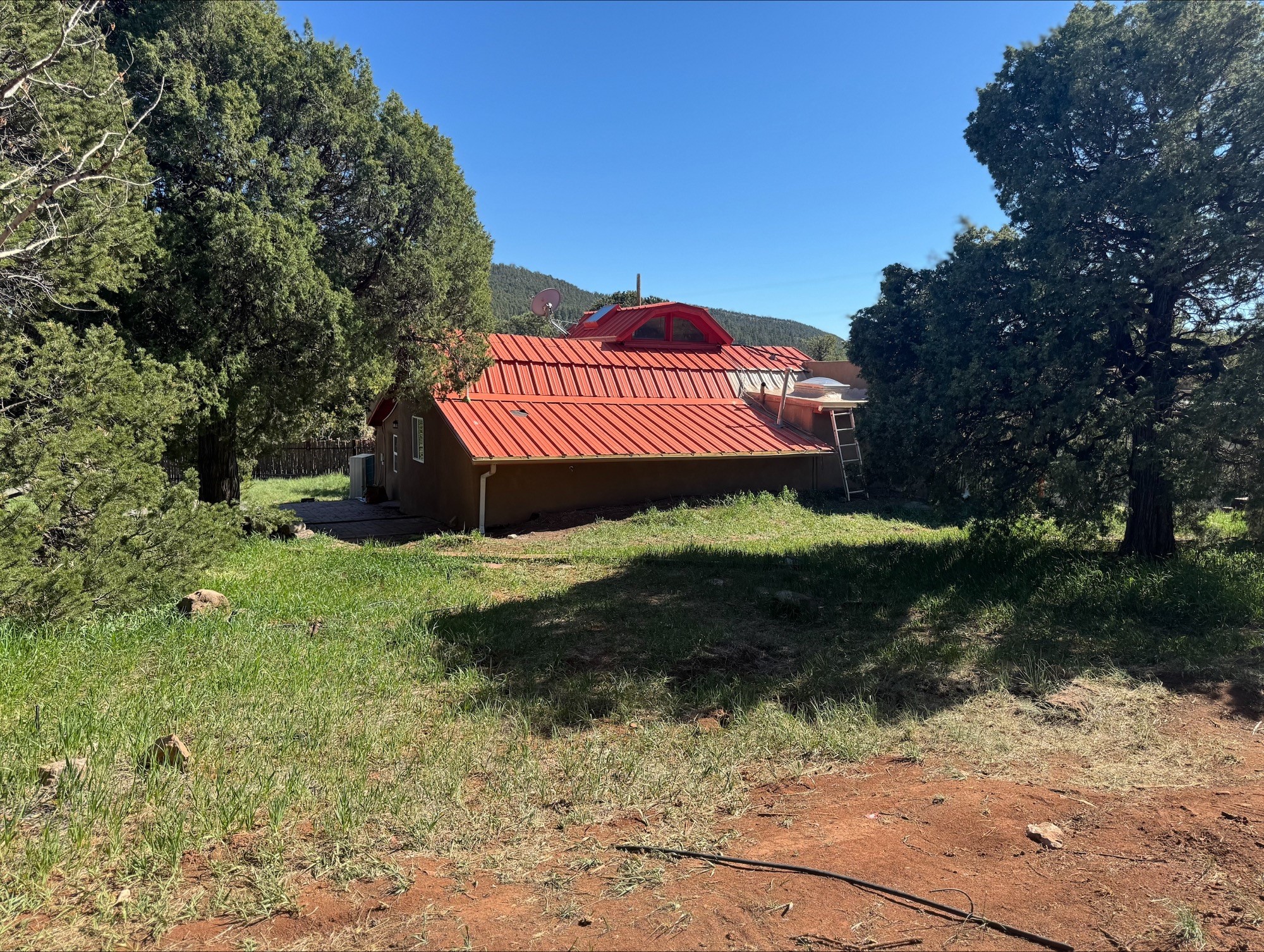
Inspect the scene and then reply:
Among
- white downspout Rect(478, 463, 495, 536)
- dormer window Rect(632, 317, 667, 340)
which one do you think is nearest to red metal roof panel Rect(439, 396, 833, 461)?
white downspout Rect(478, 463, 495, 536)

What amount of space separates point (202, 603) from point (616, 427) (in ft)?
37.6

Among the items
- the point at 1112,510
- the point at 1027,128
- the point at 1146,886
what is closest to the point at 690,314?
the point at 1027,128

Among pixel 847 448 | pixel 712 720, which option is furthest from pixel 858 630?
pixel 847 448

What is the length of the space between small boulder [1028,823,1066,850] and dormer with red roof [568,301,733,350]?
19.6 m

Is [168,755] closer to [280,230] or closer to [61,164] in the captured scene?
[61,164]

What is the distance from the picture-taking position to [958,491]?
1013cm

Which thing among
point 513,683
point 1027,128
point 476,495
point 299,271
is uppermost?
point 1027,128

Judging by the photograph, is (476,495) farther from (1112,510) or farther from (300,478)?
(300,478)

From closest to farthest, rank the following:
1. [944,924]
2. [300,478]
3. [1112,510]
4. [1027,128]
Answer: [944,924]
[1112,510]
[1027,128]
[300,478]

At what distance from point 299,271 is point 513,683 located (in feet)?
28.0

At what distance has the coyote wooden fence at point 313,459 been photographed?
2689 centimetres

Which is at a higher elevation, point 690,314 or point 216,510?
point 690,314

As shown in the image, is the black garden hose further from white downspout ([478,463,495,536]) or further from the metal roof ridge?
the metal roof ridge

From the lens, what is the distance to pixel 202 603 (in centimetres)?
718
